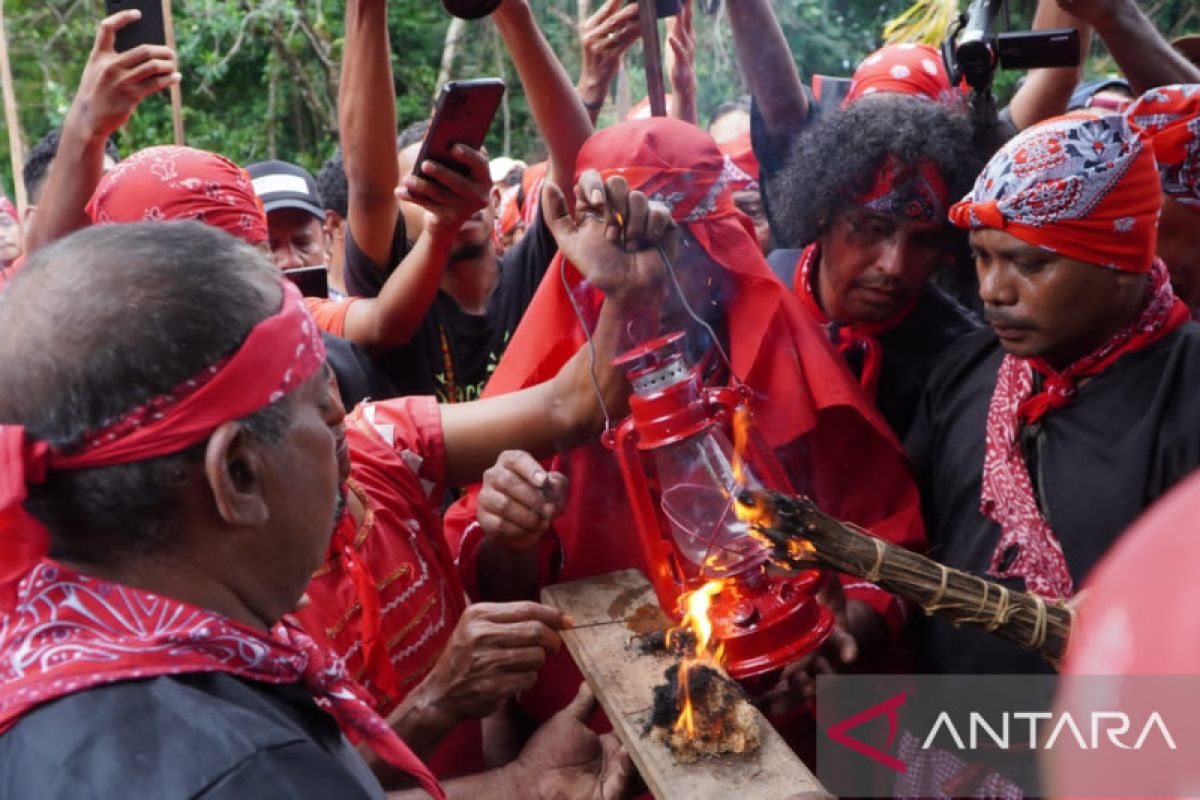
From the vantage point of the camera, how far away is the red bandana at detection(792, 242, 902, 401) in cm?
296

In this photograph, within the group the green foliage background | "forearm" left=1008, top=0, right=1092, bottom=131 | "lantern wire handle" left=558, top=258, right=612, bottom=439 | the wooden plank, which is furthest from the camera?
the green foliage background

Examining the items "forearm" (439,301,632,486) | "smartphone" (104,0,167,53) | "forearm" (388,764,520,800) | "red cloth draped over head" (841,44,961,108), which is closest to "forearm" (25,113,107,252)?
"smartphone" (104,0,167,53)

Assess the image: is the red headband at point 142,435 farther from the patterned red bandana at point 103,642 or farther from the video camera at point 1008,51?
the video camera at point 1008,51

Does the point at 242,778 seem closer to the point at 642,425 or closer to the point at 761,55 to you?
the point at 642,425

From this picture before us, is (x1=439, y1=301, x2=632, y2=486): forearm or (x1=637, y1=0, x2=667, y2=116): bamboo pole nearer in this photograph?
(x1=439, y1=301, x2=632, y2=486): forearm

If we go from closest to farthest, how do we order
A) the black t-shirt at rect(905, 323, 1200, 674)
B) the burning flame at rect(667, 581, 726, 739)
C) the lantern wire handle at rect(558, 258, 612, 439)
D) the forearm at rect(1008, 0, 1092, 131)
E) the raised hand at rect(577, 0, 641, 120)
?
1. the burning flame at rect(667, 581, 726, 739)
2. the black t-shirt at rect(905, 323, 1200, 674)
3. the lantern wire handle at rect(558, 258, 612, 439)
4. the forearm at rect(1008, 0, 1092, 131)
5. the raised hand at rect(577, 0, 641, 120)

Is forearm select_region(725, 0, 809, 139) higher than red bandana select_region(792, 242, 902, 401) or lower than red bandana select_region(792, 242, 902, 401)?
higher

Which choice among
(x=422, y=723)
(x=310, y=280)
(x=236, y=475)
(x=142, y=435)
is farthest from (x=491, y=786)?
(x=310, y=280)

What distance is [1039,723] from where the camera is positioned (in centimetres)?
243

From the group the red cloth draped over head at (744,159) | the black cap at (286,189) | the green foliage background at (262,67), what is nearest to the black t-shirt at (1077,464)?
the red cloth draped over head at (744,159)

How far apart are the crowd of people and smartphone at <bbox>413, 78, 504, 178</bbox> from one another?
0.03 meters

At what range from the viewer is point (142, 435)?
4.05 feet

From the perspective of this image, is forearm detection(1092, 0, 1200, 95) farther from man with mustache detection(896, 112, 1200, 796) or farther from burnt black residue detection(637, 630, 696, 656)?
burnt black residue detection(637, 630, 696, 656)

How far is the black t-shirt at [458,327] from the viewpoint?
368cm
